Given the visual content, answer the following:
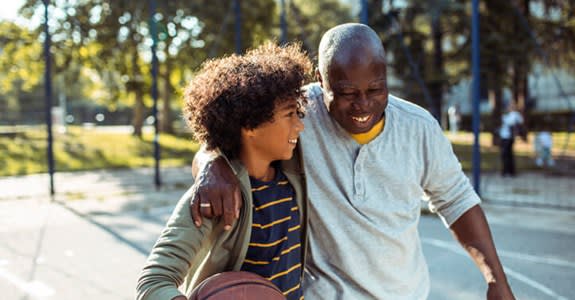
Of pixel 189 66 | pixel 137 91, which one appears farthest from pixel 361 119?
pixel 137 91

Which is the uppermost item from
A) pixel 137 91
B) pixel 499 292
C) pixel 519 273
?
pixel 137 91

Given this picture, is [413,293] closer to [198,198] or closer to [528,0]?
[198,198]

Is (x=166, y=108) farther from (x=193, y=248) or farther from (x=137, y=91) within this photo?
(x=193, y=248)

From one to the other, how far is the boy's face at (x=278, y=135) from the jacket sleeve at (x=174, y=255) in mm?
281

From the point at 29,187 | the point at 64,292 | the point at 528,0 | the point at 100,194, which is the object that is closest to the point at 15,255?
the point at 64,292

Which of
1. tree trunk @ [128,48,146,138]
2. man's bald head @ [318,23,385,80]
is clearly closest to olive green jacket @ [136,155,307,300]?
man's bald head @ [318,23,385,80]

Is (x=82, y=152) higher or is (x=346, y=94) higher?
(x=346, y=94)

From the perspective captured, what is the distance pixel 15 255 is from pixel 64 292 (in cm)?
141

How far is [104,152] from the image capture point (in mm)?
16797

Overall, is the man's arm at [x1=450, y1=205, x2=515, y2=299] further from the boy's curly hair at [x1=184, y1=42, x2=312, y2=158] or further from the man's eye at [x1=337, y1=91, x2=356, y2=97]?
the boy's curly hair at [x1=184, y1=42, x2=312, y2=158]

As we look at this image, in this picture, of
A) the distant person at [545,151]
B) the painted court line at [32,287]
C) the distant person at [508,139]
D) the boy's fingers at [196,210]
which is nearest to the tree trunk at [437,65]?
the distant person at [545,151]

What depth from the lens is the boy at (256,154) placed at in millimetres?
1598

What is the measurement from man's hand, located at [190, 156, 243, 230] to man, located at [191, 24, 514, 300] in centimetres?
7

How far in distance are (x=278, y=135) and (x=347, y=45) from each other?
1.15 ft
